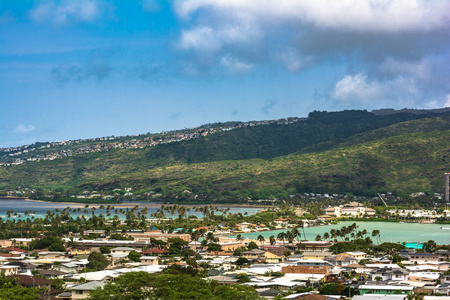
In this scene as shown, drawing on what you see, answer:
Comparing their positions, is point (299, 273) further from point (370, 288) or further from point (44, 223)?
point (44, 223)

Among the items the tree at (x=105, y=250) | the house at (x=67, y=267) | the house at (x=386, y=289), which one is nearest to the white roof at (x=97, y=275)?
the house at (x=67, y=267)

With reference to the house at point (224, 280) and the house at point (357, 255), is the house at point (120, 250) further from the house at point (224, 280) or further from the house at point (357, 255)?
the house at point (357, 255)

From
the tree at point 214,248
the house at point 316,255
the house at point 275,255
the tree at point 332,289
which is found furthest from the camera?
the tree at point 214,248

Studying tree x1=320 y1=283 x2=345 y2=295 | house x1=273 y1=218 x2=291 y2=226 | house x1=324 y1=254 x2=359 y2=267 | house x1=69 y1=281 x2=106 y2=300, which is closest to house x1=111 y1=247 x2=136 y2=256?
house x1=324 y1=254 x2=359 y2=267

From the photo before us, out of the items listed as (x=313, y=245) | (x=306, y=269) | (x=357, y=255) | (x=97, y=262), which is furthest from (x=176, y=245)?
(x=306, y=269)

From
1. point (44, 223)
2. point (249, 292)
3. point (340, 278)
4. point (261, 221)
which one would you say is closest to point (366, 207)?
point (261, 221)

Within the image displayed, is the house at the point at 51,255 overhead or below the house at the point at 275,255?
overhead
